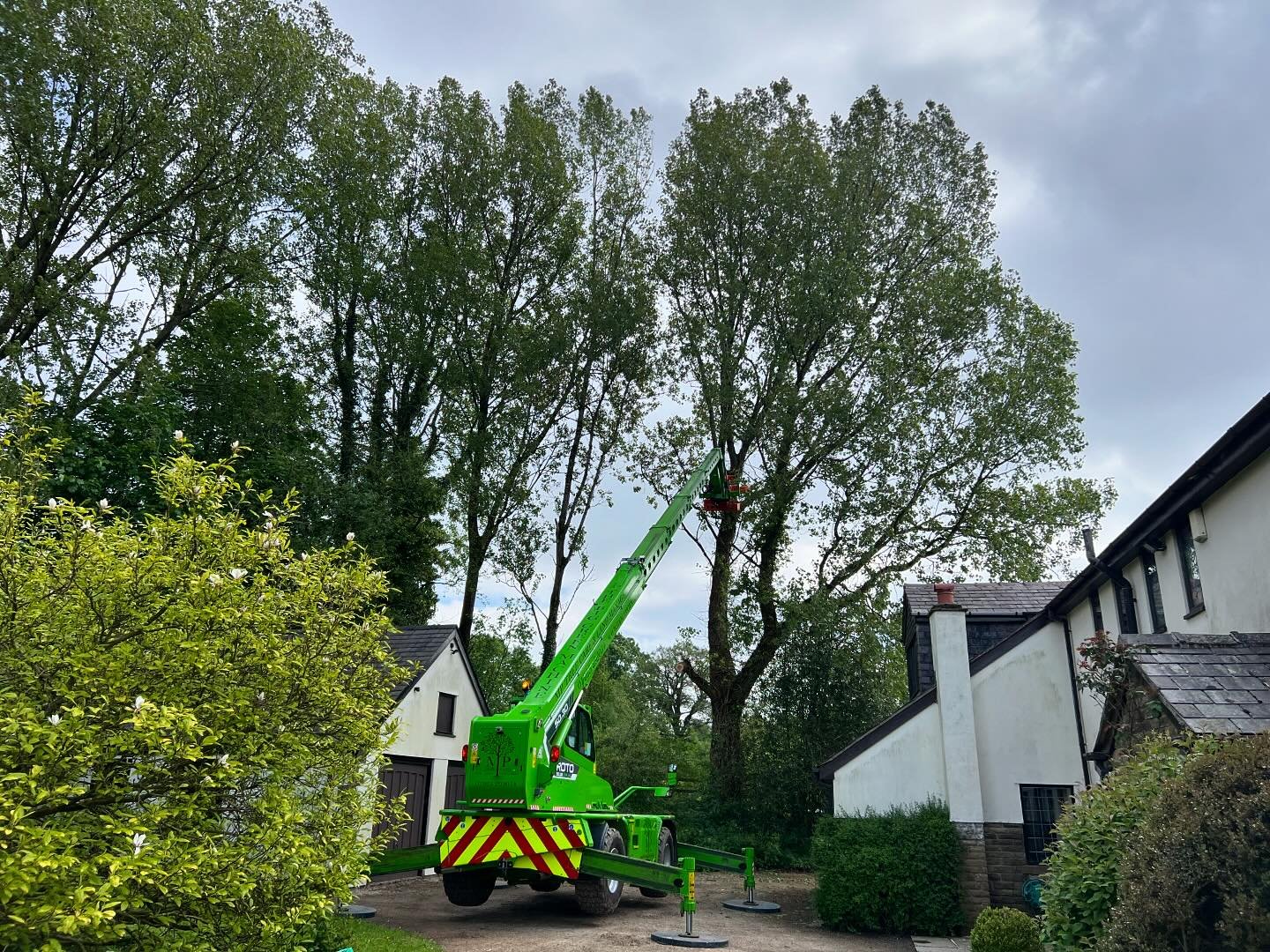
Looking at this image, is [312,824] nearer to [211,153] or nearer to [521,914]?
[521,914]

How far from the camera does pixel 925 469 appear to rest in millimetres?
22281

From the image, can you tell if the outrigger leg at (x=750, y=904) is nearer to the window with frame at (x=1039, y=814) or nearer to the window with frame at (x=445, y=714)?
the window with frame at (x=1039, y=814)

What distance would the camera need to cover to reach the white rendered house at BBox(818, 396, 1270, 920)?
10030 millimetres

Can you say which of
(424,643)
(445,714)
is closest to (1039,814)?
(445,714)

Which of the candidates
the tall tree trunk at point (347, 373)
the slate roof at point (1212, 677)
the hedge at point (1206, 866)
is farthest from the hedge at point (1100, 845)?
the tall tree trunk at point (347, 373)

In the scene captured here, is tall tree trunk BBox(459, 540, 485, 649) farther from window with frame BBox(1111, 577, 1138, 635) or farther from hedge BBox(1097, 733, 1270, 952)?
hedge BBox(1097, 733, 1270, 952)

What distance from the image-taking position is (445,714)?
21.2 meters

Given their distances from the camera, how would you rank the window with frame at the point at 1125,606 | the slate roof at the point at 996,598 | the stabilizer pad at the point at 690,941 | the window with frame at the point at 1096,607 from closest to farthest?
1. the stabilizer pad at the point at 690,941
2. the window with frame at the point at 1125,606
3. the window with frame at the point at 1096,607
4. the slate roof at the point at 996,598

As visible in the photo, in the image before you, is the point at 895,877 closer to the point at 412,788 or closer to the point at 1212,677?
the point at 1212,677

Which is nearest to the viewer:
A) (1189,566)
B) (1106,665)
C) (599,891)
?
(1106,665)

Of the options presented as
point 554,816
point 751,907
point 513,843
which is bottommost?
point 751,907

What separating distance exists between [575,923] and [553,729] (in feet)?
A: 9.91

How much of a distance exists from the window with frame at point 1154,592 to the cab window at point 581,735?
914cm

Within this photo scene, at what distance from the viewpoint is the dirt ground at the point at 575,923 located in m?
11.4
